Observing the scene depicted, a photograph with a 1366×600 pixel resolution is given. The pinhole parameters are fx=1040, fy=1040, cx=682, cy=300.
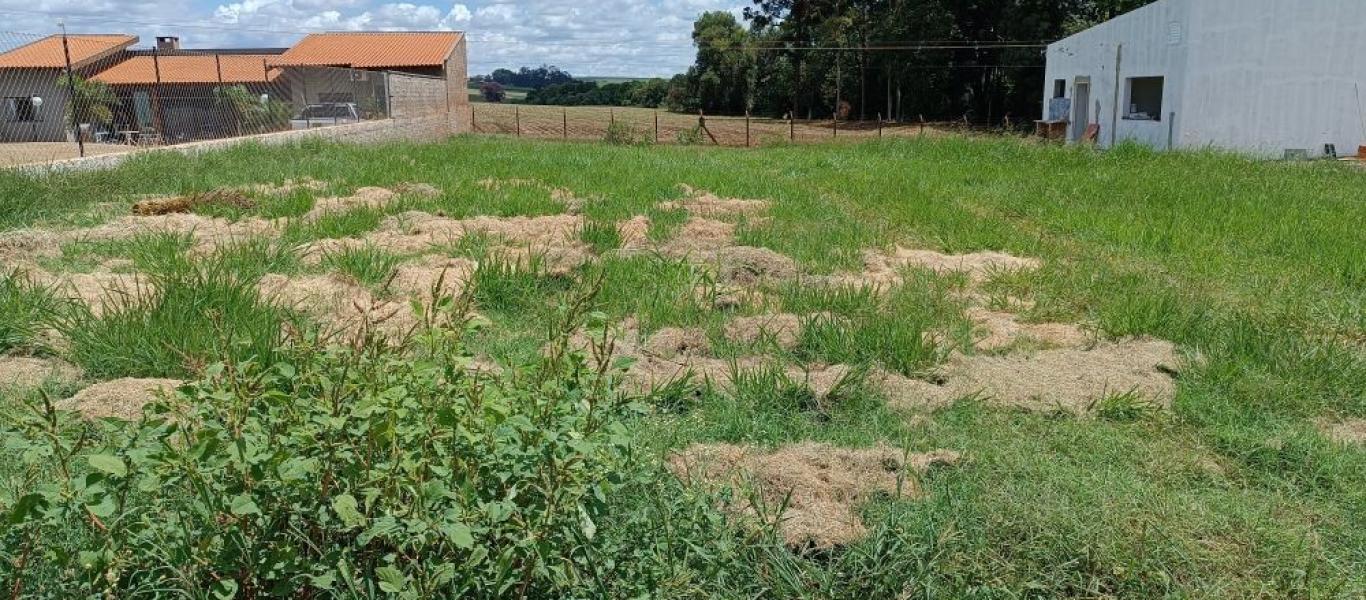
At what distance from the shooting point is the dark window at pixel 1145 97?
25.4 meters

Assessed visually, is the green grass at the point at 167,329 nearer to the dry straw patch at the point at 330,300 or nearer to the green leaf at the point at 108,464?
the dry straw patch at the point at 330,300

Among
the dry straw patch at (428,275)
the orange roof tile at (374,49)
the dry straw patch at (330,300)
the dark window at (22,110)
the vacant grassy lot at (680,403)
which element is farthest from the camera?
the orange roof tile at (374,49)

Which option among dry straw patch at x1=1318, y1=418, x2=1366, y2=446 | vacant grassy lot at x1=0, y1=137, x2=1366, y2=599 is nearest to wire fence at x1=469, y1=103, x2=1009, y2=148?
vacant grassy lot at x1=0, y1=137, x2=1366, y2=599

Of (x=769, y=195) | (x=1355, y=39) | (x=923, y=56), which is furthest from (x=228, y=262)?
(x=923, y=56)

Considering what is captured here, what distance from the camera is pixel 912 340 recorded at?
4.94m

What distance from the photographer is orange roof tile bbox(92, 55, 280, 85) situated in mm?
33719

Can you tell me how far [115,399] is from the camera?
393 cm

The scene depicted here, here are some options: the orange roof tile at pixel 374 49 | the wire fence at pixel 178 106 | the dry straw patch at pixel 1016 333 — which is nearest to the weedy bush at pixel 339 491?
the dry straw patch at pixel 1016 333

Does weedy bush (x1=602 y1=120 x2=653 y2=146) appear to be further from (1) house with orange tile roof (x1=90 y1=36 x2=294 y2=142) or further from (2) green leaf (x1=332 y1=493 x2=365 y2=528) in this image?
(2) green leaf (x1=332 y1=493 x2=365 y2=528)

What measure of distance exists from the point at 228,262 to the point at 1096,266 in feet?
19.0

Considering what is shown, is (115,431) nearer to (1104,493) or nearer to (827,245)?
(1104,493)

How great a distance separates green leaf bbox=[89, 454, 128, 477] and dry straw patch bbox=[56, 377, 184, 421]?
1618mm

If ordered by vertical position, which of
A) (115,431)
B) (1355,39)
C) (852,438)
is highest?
(1355,39)

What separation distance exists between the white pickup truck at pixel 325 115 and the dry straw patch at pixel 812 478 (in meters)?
19.8
